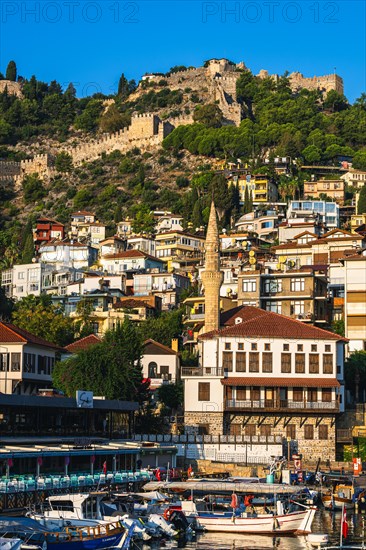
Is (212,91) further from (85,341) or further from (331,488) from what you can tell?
(331,488)

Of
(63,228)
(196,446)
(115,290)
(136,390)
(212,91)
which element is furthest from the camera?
(212,91)

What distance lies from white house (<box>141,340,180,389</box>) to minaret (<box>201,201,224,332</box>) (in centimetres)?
805

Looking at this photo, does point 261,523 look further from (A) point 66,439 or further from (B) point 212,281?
(B) point 212,281

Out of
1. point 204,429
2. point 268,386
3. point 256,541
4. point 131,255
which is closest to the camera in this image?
point 256,541

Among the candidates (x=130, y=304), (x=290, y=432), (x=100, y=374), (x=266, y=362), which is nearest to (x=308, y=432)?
(x=290, y=432)

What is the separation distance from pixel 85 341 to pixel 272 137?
90.9m

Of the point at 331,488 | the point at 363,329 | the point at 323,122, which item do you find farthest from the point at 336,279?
the point at 323,122

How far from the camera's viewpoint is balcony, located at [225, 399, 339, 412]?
229 ft

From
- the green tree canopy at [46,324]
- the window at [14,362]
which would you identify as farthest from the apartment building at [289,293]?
the window at [14,362]

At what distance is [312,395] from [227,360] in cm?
569

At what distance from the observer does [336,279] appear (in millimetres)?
100500

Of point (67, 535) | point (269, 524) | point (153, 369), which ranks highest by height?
point (153, 369)

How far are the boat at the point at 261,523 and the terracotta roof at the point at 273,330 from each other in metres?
25.5

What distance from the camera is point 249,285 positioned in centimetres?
9350
